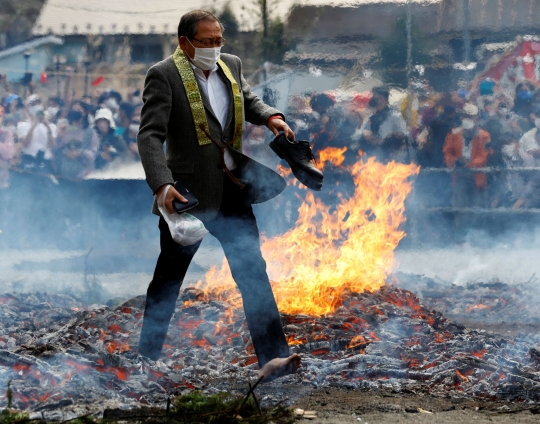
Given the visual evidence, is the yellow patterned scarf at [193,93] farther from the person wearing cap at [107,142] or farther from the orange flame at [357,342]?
the person wearing cap at [107,142]

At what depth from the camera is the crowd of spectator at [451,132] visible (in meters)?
11.5

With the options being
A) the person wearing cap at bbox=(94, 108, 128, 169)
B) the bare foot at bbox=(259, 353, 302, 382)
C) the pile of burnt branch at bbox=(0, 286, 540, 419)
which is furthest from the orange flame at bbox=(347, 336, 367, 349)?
the person wearing cap at bbox=(94, 108, 128, 169)

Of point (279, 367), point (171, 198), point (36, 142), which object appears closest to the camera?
point (171, 198)

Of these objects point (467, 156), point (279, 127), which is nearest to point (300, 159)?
point (279, 127)

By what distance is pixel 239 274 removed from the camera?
16.5ft

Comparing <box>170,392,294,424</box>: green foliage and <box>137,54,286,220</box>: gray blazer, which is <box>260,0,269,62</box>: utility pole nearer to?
<box>137,54,286,220</box>: gray blazer

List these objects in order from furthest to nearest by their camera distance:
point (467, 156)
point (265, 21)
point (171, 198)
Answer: point (265, 21)
point (467, 156)
point (171, 198)

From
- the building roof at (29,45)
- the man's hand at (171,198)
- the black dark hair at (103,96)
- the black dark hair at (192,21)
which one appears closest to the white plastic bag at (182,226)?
the man's hand at (171,198)

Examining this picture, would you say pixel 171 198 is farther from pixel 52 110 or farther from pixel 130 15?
pixel 130 15

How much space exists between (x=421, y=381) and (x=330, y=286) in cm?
194

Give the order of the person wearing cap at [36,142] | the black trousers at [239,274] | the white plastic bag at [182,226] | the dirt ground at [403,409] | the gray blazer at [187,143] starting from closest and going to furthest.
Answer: the dirt ground at [403,409] → the white plastic bag at [182,226] → the gray blazer at [187,143] → the black trousers at [239,274] → the person wearing cap at [36,142]

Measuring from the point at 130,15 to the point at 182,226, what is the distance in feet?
28.6

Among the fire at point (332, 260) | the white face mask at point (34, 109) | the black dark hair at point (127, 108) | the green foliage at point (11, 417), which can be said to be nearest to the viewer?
the green foliage at point (11, 417)

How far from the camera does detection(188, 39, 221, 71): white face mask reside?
4902 mm
